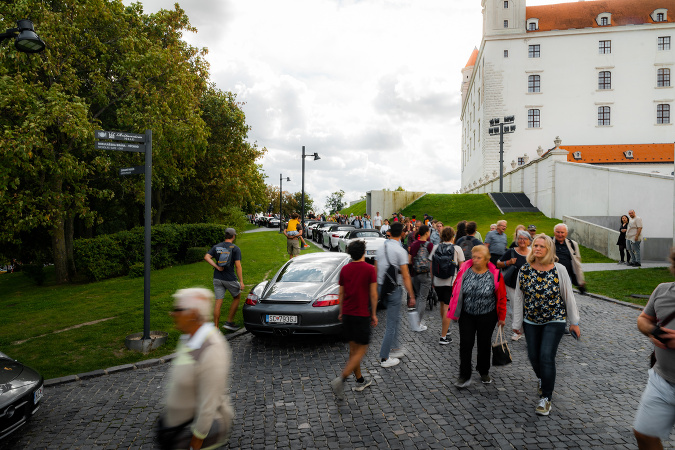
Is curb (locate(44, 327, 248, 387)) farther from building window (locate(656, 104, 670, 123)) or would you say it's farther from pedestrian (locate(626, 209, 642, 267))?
building window (locate(656, 104, 670, 123))

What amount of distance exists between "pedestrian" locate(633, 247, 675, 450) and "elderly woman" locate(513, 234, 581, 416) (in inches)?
60.5

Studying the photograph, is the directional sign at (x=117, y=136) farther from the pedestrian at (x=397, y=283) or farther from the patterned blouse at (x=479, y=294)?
the patterned blouse at (x=479, y=294)

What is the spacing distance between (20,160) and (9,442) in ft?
36.4

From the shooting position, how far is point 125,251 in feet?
54.4

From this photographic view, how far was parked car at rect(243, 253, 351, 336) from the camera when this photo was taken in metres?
6.86

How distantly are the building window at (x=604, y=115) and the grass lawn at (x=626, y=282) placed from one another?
156 ft

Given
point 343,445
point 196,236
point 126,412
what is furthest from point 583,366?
point 196,236

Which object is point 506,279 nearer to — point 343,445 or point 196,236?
point 343,445

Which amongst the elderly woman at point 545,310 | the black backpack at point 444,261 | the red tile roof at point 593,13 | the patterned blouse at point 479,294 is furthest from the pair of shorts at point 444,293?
the red tile roof at point 593,13

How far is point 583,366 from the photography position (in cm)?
602

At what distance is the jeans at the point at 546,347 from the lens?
448 cm

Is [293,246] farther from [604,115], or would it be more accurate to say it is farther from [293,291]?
[604,115]

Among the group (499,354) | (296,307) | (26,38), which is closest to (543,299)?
(499,354)

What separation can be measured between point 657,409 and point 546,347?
1.68m
